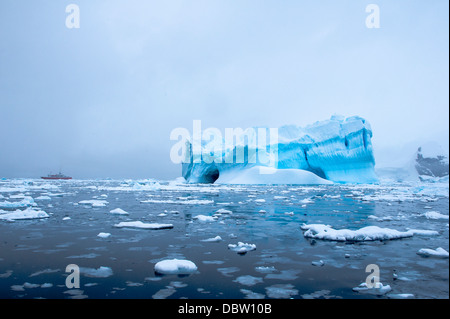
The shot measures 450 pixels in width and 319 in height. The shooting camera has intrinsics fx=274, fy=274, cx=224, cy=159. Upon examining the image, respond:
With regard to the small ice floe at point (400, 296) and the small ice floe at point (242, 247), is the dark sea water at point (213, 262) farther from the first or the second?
the small ice floe at point (242, 247)

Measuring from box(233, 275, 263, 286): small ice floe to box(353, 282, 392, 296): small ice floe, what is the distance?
0.89 metres

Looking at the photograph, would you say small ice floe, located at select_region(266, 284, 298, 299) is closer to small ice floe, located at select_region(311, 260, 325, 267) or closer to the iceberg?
small ice floe, located at select_region(311, 260, 325, 267)

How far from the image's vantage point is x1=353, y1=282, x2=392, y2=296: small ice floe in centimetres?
242

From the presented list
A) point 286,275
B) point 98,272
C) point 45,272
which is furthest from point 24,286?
point 286,275

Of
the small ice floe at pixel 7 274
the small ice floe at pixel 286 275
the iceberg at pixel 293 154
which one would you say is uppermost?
the iceberg at pixel 293 154

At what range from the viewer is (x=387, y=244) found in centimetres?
417

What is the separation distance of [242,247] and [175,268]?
4.23 feet

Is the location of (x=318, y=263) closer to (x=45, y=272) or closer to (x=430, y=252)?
(x=430, y=252)

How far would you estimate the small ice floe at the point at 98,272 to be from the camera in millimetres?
2857

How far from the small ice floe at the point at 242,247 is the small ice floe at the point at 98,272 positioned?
1693mm

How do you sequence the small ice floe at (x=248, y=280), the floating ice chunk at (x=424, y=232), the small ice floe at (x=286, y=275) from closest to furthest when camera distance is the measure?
1. the small ice floe at (x=248, y=280)
2. the small ice floe at (x=286, y=275)
3. the floating ice chunk at (x=424, y=232)

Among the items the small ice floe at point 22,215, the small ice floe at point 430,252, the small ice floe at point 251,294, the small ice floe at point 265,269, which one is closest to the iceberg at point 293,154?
the small ice floe at point 22,215

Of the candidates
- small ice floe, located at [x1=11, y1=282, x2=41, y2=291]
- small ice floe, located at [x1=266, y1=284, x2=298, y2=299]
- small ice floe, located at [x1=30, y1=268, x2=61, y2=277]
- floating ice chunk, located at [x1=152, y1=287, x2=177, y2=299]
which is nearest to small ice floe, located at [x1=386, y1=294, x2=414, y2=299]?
small ice floe, located at [x1=266, y1=284, x2=298, y2=299]
